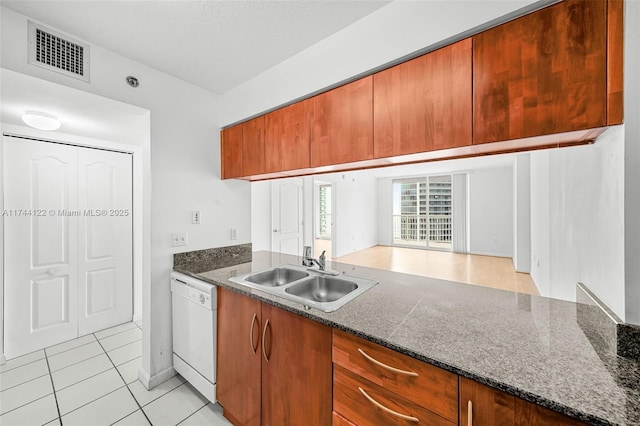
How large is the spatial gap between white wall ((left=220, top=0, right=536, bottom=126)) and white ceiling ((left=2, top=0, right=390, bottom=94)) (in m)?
0.07

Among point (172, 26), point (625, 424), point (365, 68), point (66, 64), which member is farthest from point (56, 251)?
point (625, 424)

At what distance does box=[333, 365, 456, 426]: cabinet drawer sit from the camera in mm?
833

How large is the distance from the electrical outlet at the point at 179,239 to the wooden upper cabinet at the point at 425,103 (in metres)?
1.71

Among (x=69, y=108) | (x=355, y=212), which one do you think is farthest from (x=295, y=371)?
(x=355, y=212)

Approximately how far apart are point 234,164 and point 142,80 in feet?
2.88

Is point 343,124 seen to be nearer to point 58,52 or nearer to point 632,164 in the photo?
point 632,164

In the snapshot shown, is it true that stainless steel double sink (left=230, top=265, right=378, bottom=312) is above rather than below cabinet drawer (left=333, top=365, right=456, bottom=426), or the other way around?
above

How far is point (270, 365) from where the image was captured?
1320mm

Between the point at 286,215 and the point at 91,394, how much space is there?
110 inches

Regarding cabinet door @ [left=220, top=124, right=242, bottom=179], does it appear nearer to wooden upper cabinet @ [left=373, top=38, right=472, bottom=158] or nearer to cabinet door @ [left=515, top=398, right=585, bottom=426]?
wooden upper cabinet @ [left=373, top=38, right=472, bottom=158]

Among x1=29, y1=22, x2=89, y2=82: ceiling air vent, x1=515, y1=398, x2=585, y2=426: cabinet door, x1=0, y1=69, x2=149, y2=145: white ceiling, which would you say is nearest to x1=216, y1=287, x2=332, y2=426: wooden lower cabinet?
x1=515, y1=398, x2=585, y2=426: cabinet door

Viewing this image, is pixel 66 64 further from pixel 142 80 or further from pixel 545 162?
pixel 545 162

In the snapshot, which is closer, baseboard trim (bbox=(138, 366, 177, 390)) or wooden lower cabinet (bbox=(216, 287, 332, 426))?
wooden lower cabinet (bbox=(216, 287, 332, 426))

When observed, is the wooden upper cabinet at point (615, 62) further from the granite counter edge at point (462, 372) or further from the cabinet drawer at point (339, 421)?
the cabinet drawer at point (339, 421)
